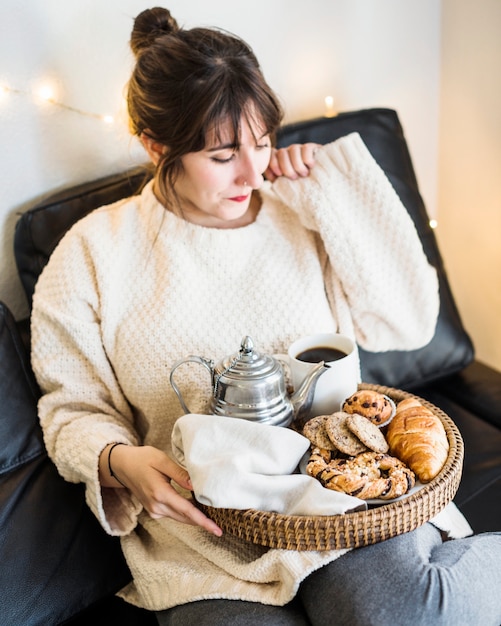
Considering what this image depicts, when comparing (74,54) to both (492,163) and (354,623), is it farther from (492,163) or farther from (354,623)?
(354,623)

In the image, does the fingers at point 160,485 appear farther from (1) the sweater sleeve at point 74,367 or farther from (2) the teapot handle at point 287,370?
(2) the teapot handle at point 287,370

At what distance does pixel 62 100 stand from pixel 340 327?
2.53 ft

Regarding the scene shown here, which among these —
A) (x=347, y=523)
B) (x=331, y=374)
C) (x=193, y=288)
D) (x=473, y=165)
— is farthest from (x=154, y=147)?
(x=473, y=165)

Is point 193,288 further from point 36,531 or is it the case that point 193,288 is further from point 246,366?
point 36,531

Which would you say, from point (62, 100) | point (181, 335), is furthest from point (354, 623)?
point (62, 100)

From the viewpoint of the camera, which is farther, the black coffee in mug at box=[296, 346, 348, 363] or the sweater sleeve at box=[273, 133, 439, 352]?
the sweater sleeve at box=[273, 133, 439, 352]

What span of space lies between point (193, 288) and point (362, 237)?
1.15 ft

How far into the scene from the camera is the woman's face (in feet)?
3.72

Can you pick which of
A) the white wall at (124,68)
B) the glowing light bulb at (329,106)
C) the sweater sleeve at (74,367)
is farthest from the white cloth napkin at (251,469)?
the glowing light bulb at (329,106)

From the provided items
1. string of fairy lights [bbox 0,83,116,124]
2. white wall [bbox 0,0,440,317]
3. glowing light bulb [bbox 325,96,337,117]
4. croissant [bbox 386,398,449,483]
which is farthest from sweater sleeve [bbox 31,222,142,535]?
glowing light bulb [bbox 325,96,337,117]

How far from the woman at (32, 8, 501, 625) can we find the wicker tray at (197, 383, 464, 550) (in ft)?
0.27

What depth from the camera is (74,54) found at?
1391 millimetres

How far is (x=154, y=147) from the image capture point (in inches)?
47.9

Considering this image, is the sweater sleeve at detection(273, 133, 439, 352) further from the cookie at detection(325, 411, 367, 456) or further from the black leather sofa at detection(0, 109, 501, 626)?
the cookie at detection(325, 411, 367, 456)
